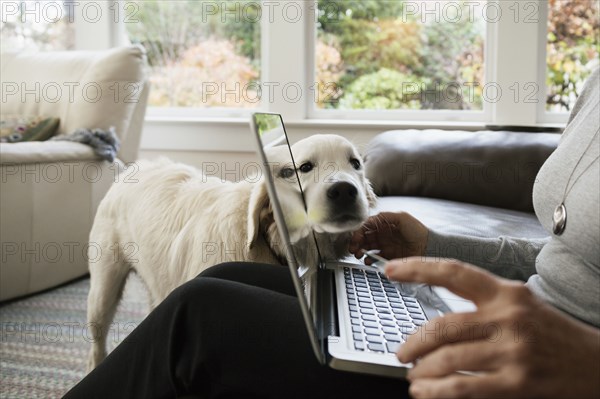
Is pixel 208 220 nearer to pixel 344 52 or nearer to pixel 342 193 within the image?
pixel 342 193

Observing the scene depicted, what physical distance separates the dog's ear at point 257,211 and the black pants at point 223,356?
1.63 feet

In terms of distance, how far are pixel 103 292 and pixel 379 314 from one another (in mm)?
1144

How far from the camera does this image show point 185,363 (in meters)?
0.65

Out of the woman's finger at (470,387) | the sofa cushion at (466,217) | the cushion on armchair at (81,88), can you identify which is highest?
the cushion on armchair at (81,88)

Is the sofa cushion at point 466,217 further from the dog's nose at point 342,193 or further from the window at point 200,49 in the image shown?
the window at point 200,49

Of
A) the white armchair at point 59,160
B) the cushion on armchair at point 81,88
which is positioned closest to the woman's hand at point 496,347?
the white armchair at point 59,160

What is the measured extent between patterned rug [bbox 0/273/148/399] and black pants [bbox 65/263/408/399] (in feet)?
3.40

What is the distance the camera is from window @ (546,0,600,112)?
2.96 metres

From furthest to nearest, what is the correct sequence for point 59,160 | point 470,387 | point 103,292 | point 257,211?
point 59,160 < point 103,292 < point 257,211 < point 470,387

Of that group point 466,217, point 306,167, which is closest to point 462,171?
point 466,217

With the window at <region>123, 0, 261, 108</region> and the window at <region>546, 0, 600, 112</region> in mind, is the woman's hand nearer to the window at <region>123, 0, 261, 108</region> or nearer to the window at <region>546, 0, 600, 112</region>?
the window at <region>546, 0, 600, 112</region>

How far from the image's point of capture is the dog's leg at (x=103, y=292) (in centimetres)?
165

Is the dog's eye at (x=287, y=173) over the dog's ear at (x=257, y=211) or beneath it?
over

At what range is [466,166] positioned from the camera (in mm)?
A: 2057
